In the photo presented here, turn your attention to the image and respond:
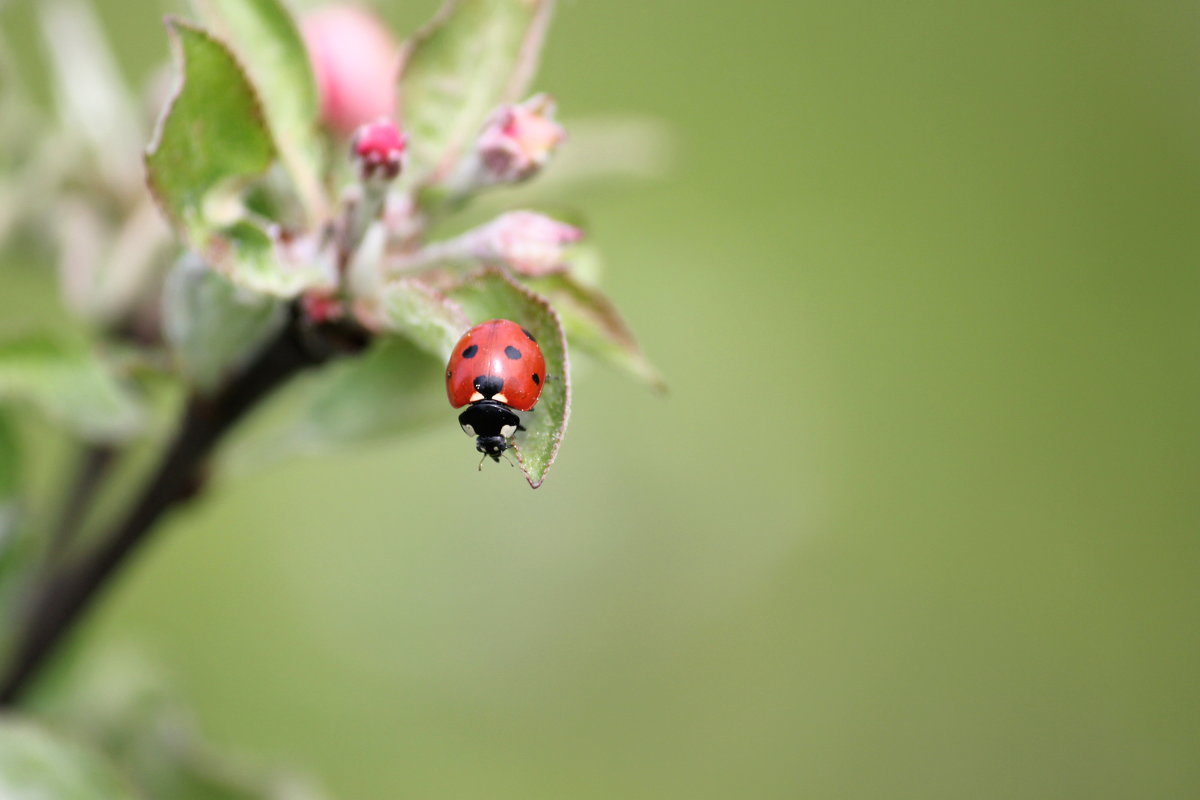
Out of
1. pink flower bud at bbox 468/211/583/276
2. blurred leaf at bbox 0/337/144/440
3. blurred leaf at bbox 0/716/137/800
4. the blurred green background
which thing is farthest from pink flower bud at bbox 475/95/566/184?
the blurred green background

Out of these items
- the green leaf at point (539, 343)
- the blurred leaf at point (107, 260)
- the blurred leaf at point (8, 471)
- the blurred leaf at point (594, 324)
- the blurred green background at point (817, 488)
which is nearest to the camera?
the green leaf at point (539, 343)

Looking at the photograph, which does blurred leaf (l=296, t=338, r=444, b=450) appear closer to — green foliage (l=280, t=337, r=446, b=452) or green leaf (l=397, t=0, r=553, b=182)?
green foliage (l=280, t=337, r=446, b=452)

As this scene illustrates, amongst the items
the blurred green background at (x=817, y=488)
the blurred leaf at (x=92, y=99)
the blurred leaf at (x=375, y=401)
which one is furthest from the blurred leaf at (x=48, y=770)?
the blurred green background at (x=817, y=488)

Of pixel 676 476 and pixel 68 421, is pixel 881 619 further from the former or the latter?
pixel 68 421

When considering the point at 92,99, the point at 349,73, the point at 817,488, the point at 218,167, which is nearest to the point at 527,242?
the point at 218,167

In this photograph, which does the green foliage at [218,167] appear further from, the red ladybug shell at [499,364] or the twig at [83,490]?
the twig at [83,490]

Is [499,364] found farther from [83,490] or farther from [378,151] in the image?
[83,490]
